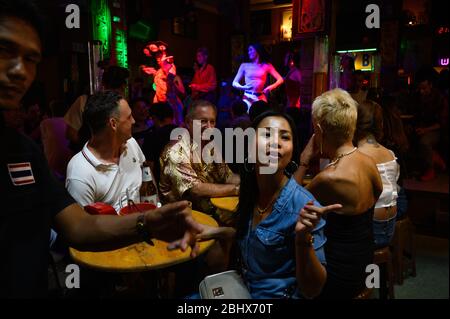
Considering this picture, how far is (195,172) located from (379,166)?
1536 millimetres

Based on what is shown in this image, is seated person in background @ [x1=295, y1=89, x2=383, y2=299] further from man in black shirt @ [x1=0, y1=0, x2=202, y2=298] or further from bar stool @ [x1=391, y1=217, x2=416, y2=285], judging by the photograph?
bar stool @ [x1=391, y1=217, x2=416, y2=285]

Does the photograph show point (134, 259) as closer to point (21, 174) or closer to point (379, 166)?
point (21, 174)

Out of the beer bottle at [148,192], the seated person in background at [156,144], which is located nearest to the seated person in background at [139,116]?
the seated person in background at [156,144]

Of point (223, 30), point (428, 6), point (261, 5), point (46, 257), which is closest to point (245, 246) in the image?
point (46, 257)

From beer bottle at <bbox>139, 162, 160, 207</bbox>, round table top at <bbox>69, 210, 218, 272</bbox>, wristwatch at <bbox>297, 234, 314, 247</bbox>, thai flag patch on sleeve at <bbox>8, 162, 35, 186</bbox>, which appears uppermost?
thai flag patch on sleeve at <bbox>8, 162, 35, 186</bbox>

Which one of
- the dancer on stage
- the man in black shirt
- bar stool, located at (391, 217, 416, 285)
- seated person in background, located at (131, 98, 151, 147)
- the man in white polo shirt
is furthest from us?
the dancer on stage

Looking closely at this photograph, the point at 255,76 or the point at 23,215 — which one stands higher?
the point at 255,76

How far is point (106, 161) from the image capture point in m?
2.66

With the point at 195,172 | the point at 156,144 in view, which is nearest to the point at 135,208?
the point at 195,172

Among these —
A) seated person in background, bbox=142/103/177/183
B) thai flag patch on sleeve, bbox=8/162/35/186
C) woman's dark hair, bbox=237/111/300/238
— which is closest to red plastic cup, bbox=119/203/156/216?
woman's dark hair, bbox=237/111/300/238

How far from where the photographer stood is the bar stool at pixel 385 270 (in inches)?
107

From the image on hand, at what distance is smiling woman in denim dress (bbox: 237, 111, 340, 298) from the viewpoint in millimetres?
1618

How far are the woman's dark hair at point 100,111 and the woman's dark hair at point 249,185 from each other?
1.20m

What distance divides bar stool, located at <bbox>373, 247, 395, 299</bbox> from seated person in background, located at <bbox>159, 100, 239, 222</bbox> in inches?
47.8
